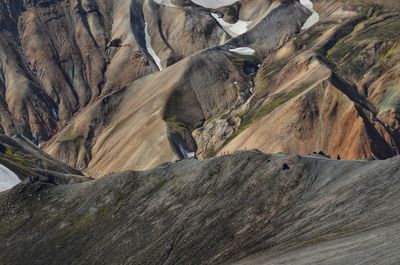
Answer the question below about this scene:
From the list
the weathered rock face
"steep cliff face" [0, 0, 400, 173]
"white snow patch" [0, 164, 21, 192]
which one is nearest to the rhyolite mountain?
"white snow patch" [0, 164, 21, 192]

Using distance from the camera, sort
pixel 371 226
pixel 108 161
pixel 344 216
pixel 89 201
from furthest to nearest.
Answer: pixel 108 161 → pixel 89 201 → pixel 344 216 → pixel 371 226

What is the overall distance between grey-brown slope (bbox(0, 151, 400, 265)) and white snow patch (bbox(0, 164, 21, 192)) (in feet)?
52.0

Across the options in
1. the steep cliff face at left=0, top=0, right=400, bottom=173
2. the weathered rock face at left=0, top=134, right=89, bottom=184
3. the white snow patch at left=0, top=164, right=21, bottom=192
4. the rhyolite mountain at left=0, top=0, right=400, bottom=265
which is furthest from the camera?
the steep cliff face at left=0, top=0, right=400, bottom=173

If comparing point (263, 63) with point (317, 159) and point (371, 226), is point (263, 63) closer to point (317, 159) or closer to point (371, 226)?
point (317, 159)

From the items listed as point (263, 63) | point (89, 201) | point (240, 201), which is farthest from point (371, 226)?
point (263, 63)

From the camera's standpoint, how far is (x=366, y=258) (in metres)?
40.7

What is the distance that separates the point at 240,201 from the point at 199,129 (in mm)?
100957

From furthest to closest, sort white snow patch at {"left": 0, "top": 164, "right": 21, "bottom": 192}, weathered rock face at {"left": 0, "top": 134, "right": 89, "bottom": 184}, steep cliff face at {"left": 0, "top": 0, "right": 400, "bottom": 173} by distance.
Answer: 1. steep cliff face at {"left": 0, "top": 0, "right": 400, "bottom": 173}
2. weathered rock face at {"left": 0, "top": 134, "right": 89, "bottom": 184}
3. white snow patch at {"left": 0, "top": 164, "right": 21, "bottom": 192}

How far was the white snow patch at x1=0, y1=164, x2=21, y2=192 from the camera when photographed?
286ft

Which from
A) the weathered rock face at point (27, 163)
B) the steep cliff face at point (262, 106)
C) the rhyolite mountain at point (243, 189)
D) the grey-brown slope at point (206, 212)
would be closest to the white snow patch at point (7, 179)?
the rhyolite mountain at point (243, 189)

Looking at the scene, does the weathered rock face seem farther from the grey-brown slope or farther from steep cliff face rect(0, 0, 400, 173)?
the grey-brown slope

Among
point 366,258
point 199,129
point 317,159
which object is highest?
point 366,258

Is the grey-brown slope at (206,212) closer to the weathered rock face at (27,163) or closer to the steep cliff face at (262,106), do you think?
the weathered rock face at (27,163)

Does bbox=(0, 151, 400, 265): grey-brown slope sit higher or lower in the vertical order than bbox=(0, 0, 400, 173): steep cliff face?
higher
